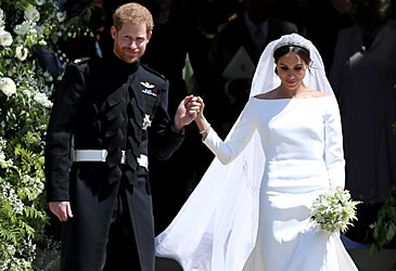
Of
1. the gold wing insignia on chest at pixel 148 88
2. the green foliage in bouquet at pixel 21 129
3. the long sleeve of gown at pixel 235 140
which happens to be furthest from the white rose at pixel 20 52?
the long sleeve of gown at pixel 235 140

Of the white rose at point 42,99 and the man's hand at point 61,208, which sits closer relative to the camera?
the man's hand at point 61,208

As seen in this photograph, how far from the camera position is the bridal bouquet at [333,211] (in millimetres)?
6469

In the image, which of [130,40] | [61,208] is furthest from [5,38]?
[61,208]

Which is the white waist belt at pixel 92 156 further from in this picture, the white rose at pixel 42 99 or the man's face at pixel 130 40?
the white rose at pixel 42 99

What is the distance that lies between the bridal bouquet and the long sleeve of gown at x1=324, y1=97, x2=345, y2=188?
7.4 inches

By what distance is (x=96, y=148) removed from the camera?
622cm

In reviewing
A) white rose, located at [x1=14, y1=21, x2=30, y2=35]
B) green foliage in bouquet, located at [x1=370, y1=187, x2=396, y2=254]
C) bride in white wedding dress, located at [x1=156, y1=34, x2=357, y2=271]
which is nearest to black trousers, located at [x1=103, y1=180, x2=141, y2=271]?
bride in white wedding dress, located at [x1=156, y1=34, x2=357, y2=271]

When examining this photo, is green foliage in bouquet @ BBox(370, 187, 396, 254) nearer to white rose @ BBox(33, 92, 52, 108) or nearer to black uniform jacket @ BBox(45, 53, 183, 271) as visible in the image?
black uniform jacket @ BBox(45, 53, 183, 271)

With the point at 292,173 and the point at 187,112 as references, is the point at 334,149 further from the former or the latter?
the point at 187,112

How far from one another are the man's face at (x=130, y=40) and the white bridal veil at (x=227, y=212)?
41.6 inches

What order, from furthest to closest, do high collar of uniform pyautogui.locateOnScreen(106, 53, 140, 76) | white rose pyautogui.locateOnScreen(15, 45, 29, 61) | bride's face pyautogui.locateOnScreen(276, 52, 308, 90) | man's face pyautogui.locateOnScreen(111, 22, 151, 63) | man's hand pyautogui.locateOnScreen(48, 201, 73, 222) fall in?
white rose pyautogui.locateOnScreen(15, 45, 29, 61), bride's face pyautogui.locateOnScreen(276, 52, 308, 90), high collar of uniform pyautogui.locateOnScreen(106, 53, 140, 76), man's face pyautogui.locateOnScreen(111, 22, 151, 63), man's hand pyautogui.locateOnScreen(48, 201, 73, 222)

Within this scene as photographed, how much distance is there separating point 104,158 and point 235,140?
1.07m

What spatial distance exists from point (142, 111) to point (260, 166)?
1.22 m

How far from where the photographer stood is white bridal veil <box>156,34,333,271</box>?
731cm
